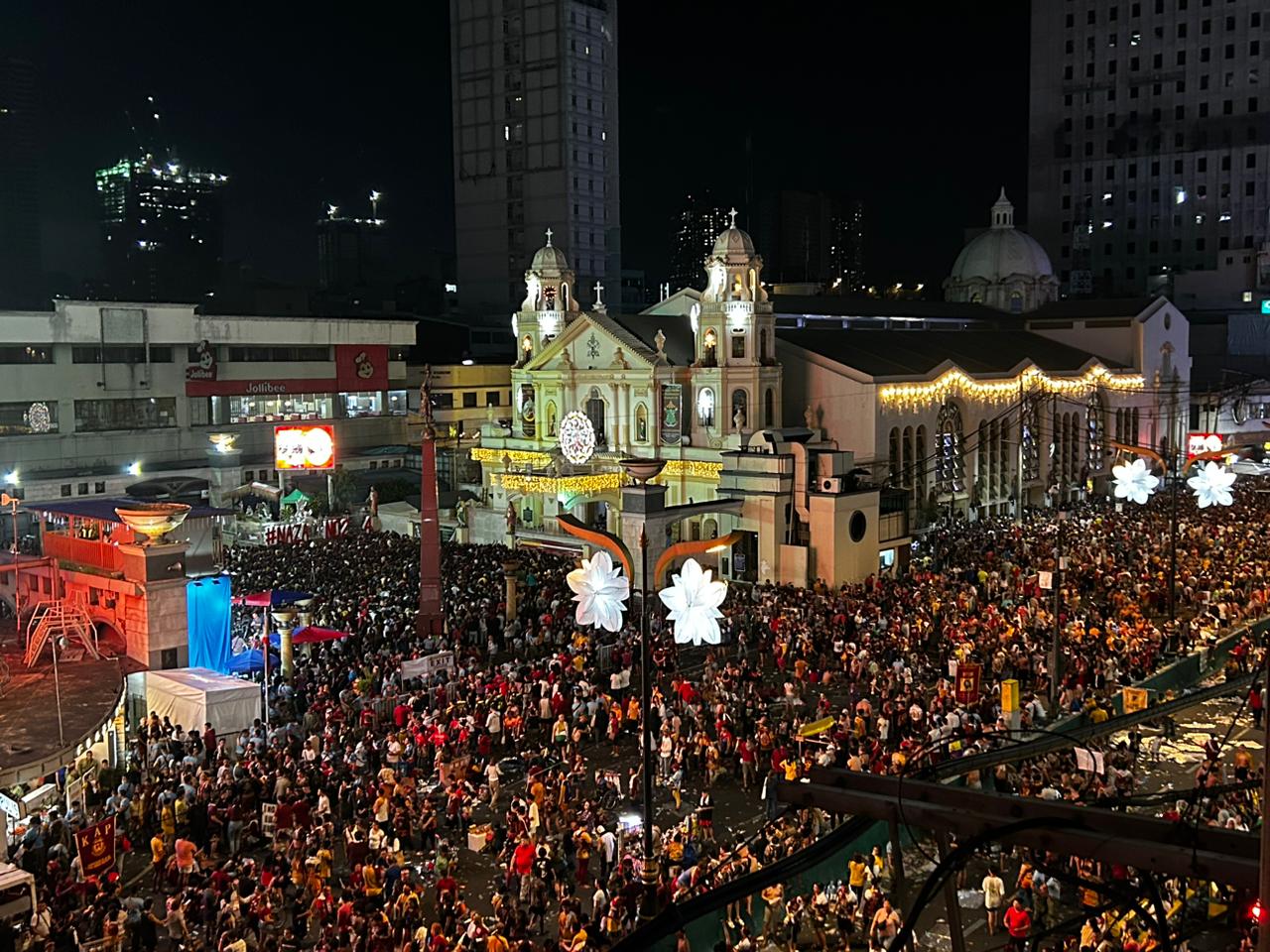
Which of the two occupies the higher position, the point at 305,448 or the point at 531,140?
the point at 531,140

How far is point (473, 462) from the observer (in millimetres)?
69625

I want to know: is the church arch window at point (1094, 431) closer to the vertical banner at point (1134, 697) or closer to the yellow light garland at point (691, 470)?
the yellow light garland at point (691, 470)

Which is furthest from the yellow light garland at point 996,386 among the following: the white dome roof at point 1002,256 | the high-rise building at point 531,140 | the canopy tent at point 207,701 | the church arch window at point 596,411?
the high-rise building at point 531,140

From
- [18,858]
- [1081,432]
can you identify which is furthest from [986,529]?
[18,858]

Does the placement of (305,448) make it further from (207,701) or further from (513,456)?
(207,701)

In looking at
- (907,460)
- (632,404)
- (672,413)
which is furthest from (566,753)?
(907,460)

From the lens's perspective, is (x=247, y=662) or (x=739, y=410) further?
(x=739, y=410)

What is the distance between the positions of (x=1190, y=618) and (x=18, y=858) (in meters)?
27.9

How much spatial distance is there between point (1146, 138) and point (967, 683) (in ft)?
268

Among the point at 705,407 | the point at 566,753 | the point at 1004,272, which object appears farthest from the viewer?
the point at 1004,272

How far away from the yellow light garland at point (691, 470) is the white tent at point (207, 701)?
26.2 m

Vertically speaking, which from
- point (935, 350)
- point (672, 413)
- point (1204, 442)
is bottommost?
point (1204, 442)

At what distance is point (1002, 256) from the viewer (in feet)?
265

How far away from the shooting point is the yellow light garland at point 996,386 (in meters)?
51.5
